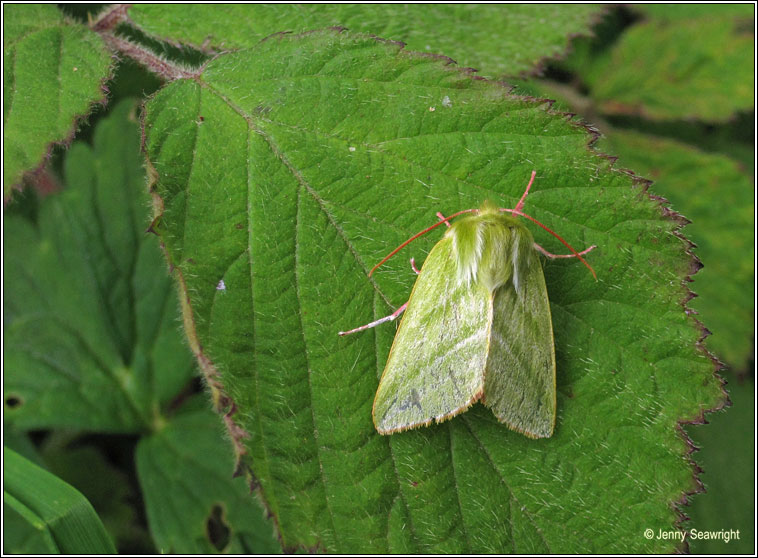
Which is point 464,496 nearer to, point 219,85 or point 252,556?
point 252,556

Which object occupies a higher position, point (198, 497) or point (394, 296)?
point (394, 296)

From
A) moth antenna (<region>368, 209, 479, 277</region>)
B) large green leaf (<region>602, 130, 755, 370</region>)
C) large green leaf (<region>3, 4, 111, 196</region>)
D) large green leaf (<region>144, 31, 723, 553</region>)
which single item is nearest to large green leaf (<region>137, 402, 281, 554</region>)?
large green leaf (<region>144, 31, 723, 553</region>)

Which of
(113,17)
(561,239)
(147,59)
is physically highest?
(113,17)

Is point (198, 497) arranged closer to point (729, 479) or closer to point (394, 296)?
point (394, 296)

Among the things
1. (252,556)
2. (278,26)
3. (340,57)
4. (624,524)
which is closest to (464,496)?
(624,524)

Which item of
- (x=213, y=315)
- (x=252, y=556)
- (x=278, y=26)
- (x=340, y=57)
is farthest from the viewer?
(x=252, y=556)

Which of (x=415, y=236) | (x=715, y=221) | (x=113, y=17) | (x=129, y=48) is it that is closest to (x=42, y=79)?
(x=129, y=48)
